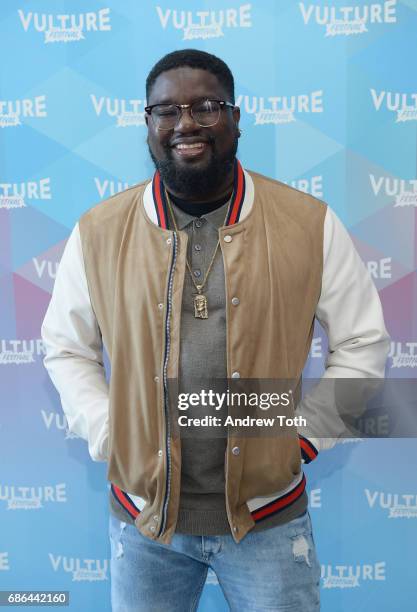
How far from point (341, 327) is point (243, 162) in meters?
0.73

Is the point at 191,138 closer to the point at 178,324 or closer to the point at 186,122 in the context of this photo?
the point at 186,122

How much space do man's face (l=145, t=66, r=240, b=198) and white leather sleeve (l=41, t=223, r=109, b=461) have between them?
283mm

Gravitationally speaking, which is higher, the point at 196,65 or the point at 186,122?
the point at 196,65

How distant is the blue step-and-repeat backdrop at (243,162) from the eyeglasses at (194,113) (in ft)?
2.03

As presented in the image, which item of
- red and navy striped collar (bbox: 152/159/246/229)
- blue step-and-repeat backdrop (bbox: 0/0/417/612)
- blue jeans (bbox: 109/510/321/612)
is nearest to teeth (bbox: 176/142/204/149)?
red and navy striped collar (bbox: 152/159/246/229)

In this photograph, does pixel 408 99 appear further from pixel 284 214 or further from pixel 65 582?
pixel 65 582

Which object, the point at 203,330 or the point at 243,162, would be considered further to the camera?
the point at 243,162

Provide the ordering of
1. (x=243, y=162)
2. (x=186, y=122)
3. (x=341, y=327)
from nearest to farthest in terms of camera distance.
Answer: (x=186, y=122), (x=341, y=327), (x=243, y=162)

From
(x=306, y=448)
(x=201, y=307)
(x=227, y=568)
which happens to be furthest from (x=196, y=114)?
(x=227, y=568)

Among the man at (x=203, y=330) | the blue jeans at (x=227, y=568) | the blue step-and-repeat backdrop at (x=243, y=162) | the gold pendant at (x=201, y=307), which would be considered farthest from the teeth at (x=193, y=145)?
the blue jeans at (x=227, y=568)

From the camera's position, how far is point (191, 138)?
4.25 feet

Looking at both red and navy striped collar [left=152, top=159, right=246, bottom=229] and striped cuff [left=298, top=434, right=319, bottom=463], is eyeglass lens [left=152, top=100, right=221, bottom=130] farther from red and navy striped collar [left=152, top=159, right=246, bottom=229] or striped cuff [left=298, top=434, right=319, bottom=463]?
striped cuff [left=298, top=434, right=319, bottom=463]

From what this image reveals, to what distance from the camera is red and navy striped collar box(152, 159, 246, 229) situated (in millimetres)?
1349

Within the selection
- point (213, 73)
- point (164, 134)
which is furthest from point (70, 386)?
point (213, 73)
